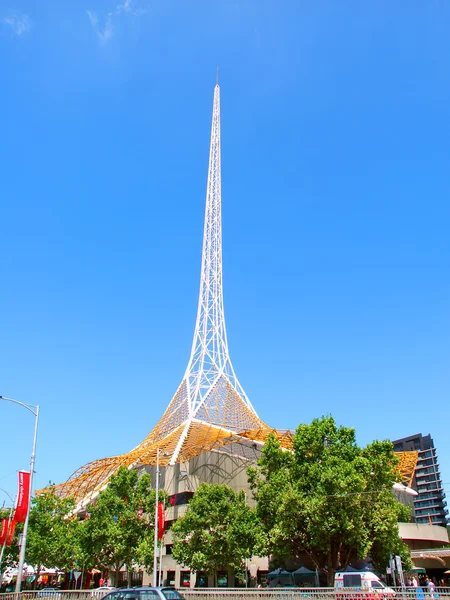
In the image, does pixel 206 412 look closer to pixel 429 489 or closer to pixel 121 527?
pixel 121 527

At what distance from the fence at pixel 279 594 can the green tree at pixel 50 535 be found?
17.0 metres

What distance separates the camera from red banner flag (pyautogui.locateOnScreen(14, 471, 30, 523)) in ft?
76.2

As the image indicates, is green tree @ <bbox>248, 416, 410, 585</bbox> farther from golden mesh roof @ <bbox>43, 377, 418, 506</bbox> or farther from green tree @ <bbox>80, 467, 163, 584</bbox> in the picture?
golden mesh roof @ <bbox>43, 377, 418, 506</bbox>

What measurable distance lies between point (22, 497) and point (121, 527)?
16398 millimetres

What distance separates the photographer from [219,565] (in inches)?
1419

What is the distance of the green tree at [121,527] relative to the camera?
37.4m

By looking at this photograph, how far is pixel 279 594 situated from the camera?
2227 centimetres

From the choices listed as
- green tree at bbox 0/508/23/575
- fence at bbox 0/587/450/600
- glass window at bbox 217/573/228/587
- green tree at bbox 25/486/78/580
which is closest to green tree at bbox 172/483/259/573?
glass window at bbox 217/573/228/587

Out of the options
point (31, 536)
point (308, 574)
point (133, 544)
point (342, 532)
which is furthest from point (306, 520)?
point (31, 536)

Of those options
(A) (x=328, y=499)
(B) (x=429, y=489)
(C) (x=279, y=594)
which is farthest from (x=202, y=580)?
(B) (x=429, y=489)

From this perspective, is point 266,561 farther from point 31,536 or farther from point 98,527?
point 31,536

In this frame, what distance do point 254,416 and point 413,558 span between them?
2161 centimetres

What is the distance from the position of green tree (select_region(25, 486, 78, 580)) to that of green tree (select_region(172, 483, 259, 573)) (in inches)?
409

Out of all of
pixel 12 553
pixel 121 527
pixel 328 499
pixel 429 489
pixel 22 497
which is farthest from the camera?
pixel 429 489
